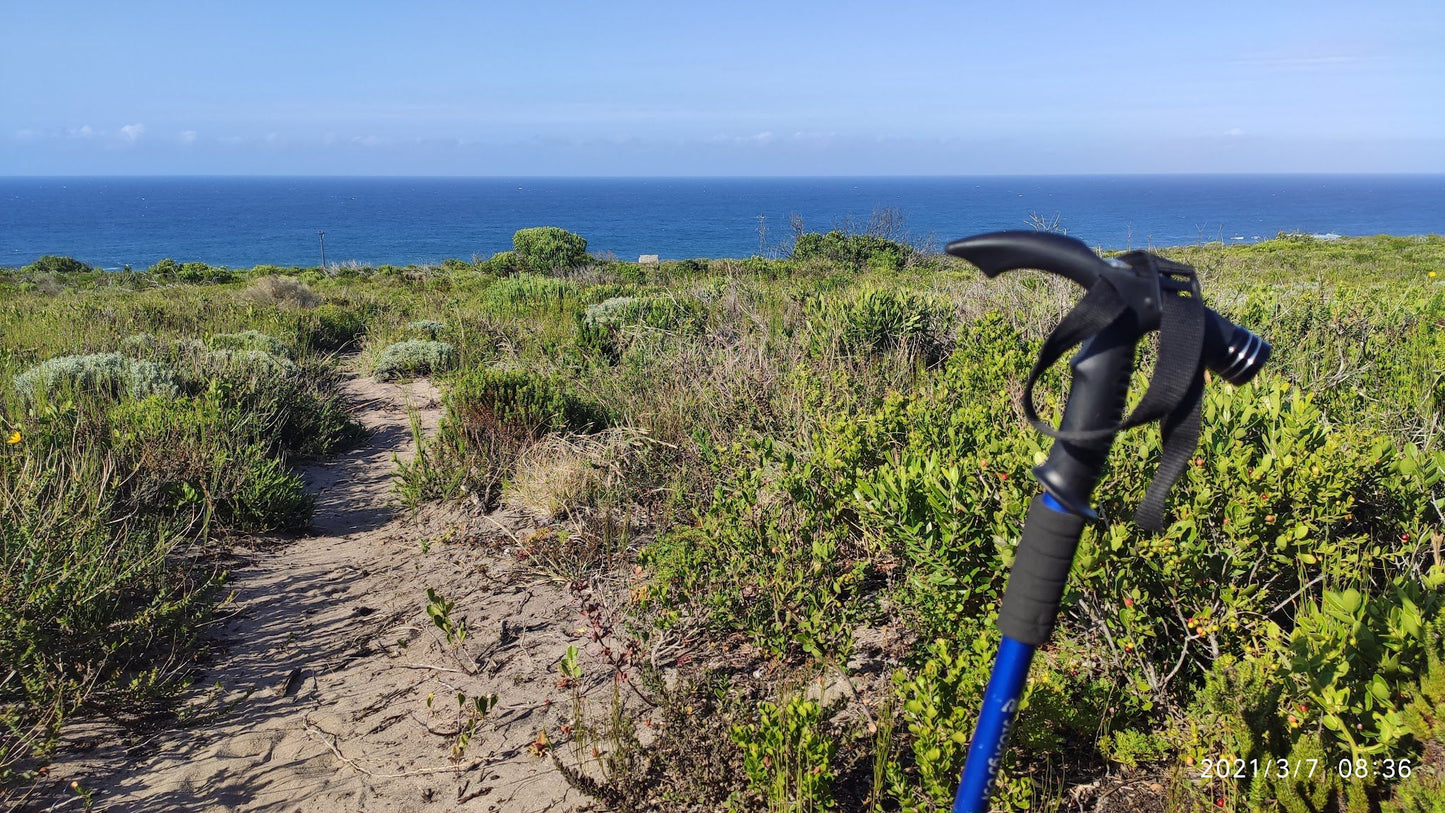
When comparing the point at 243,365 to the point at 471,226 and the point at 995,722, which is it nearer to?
the point at 995,722

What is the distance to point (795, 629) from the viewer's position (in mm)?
3203

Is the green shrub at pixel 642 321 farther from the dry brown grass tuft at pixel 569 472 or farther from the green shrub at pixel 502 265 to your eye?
the green shrub at pixel 502 265

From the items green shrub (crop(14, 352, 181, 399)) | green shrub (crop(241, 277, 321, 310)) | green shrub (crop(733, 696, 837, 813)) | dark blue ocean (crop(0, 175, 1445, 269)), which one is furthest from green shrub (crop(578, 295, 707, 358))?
dark blue ocean (crop(0, 175, 1445, 269))

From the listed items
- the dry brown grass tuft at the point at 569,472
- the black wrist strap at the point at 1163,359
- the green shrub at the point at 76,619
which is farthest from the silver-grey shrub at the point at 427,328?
the black wrist strap at the point at 1163,359

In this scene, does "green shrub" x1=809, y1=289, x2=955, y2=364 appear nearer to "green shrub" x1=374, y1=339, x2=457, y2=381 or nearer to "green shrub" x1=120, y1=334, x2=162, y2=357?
"green shrub" x1=374, y1=339, x2=457, y2=381

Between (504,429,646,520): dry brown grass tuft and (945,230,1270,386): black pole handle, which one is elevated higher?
(945,230,1270,386): black pole handle

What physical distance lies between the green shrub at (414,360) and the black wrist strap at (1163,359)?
831 cm

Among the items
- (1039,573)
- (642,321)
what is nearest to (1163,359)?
(1039,573)

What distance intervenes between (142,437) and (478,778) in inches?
A: 142

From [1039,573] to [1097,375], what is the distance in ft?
0.97

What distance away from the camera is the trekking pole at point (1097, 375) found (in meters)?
0.96

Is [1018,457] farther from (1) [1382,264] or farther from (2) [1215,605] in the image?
(1) [1382,264]

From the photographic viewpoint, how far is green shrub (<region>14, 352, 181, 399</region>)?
18.9 feet

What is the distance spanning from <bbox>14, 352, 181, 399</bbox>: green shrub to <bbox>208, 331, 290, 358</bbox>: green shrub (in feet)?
5.14
